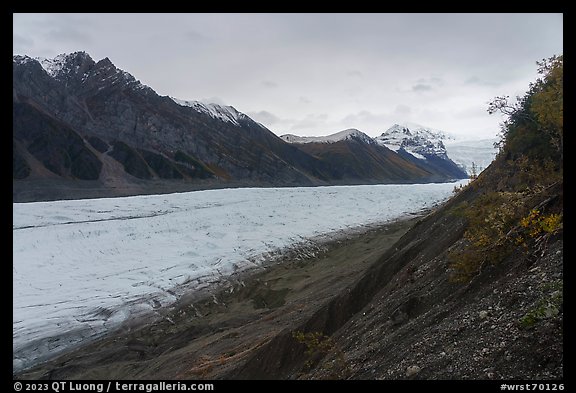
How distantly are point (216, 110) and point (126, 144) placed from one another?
53.7 metres

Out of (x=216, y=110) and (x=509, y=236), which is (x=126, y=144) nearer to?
(x=216, y=110)

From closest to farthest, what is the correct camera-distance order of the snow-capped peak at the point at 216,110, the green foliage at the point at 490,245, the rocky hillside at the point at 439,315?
the rocky hillside at the point at 439,315
the green foliage at the point at 490,245
the snow-capped peak at the point at 216,110

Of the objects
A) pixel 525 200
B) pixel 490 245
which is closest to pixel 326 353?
pixel 490 245

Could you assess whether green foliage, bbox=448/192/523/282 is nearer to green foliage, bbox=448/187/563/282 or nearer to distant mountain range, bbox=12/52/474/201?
green foliage, bbox=448/187/563/282

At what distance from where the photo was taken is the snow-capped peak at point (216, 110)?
139375mm

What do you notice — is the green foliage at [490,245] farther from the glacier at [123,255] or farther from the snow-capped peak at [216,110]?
the snow-capped peak at [216,110]

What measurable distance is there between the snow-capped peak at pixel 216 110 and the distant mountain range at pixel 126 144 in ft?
1.87

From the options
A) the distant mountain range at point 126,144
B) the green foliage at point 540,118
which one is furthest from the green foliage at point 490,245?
the distant mountain range at point 126,144

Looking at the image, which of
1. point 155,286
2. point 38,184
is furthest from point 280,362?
point 38,184

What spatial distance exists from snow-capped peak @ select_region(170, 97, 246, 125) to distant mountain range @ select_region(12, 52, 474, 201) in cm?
57

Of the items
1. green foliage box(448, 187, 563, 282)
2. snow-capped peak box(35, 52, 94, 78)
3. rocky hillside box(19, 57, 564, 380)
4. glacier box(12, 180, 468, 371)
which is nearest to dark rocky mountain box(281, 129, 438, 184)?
A: snow-capped peak box(35, 52, 94, 78)

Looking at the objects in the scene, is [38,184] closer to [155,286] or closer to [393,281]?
[155,286]

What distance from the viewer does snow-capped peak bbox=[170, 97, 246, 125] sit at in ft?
457

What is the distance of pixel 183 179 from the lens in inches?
3858
